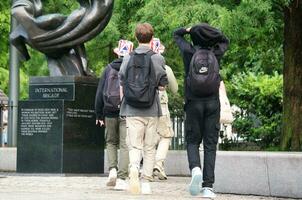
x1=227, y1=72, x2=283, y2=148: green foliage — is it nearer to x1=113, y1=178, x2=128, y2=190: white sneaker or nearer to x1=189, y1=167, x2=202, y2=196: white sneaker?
x1=113, y1=178, x2=128, y2=190: white sneaker

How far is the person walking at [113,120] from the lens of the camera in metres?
11.6

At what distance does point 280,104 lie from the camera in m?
22.2

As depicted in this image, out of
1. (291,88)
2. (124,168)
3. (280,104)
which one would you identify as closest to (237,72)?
(280,104)

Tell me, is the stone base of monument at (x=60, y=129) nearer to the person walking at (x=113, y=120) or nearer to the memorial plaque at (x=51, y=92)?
the memorial plaque at (x=51, y=92)

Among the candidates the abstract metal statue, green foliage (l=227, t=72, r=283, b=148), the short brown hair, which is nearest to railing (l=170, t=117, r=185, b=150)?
green foliage (l=227, t=72, r=283, b=148)

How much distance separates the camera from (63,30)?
605 inches

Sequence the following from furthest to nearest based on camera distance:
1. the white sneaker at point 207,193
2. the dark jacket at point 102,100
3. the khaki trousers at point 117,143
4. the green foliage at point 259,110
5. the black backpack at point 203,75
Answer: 1. the green foliage at point 259,110
2. the dark jacket at point 102,100
3. the khaki trousers at point 117,143
4. the white sneaker at point 207,193
5. the black backpack at point 203,75

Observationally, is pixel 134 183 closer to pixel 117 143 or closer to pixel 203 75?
pixel 203 75

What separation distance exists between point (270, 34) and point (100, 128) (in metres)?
7.07

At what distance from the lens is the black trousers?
9.76 m

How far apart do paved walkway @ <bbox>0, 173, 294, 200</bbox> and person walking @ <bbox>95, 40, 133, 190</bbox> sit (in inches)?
12.6

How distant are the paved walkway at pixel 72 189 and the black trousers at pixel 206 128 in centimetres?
48

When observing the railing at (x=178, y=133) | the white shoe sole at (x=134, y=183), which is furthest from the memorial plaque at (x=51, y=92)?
the white shoe sole at (x=134, y=183)

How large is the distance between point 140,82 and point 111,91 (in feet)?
5.53
